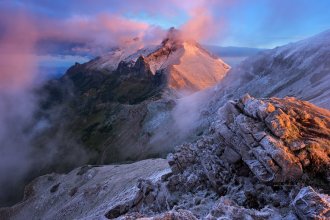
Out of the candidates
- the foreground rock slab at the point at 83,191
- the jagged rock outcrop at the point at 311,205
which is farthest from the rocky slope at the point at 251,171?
the foreground rock slab at the point at 83,191

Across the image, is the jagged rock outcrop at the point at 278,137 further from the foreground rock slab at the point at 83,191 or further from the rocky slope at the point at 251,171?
the foreground rock slab at the point at 83,191

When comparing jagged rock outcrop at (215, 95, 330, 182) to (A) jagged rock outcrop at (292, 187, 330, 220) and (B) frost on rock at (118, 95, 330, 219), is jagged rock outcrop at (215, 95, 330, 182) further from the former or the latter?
(A) jagged rock outcrop at (292, 187, 330, 220)

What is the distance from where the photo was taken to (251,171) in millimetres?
33469

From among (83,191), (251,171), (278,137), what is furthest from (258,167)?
(83,191)

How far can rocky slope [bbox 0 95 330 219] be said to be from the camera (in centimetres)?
2546

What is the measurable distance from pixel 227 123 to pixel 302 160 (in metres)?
9.39

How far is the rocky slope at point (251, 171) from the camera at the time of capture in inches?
1002

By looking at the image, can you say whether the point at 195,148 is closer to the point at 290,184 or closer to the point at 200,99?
the point at 290,184

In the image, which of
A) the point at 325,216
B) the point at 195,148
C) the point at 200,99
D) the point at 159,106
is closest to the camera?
the point at 325,216

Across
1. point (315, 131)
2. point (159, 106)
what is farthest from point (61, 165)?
point (315, 131)

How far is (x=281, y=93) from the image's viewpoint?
10631cm

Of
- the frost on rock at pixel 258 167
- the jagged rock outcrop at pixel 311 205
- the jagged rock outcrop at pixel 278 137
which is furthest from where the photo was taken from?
the jagged rock outcrop at pixel 278 137

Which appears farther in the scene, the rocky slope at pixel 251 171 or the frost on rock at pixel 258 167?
the frost on rock at pixel 258 167

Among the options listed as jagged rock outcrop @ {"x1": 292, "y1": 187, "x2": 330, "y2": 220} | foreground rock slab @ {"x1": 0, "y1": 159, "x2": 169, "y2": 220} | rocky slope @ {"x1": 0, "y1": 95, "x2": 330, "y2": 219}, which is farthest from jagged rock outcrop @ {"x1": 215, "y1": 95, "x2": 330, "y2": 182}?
foreground rock slab @ {"x1": 0, "y1": 159, "x2": 169, "y2": 220}
